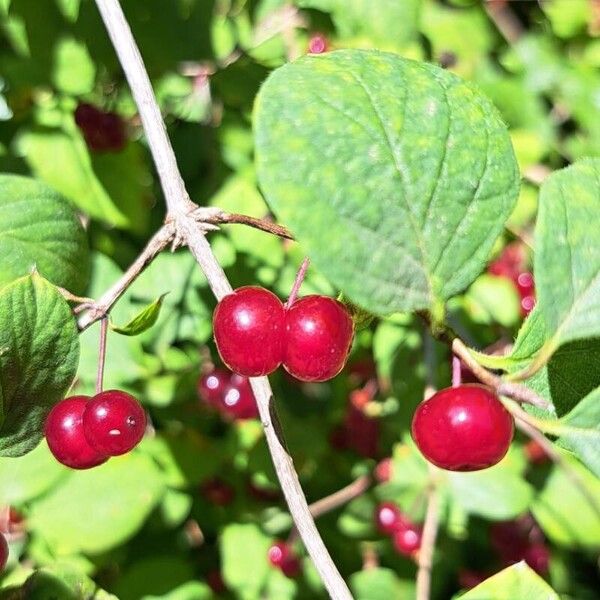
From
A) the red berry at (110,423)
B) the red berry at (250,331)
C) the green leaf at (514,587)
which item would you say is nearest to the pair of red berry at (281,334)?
the red berry at (250,331)

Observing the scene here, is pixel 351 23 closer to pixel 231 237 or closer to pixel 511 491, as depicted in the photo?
pixel 231 237

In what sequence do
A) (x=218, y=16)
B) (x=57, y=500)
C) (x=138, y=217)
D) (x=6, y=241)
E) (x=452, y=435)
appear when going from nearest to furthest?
(x=452, y=435) < (x=6, y=241) < (x=57, y=500) < (x=138, y=217) < (x=218, y=16)

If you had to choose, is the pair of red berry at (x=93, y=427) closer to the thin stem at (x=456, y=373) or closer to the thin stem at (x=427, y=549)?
the thin stem at (x=456, y=373)

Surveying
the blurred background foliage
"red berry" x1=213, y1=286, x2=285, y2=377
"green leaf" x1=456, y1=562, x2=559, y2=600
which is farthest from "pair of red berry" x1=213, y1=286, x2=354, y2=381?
the blurred background foliage

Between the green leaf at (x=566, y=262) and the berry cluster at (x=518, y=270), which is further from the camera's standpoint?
the berry cluster at (x=518, y=270)

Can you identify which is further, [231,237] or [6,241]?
[231,237]

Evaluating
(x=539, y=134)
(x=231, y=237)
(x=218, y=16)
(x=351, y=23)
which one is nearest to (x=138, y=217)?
(x=231, y=237)
